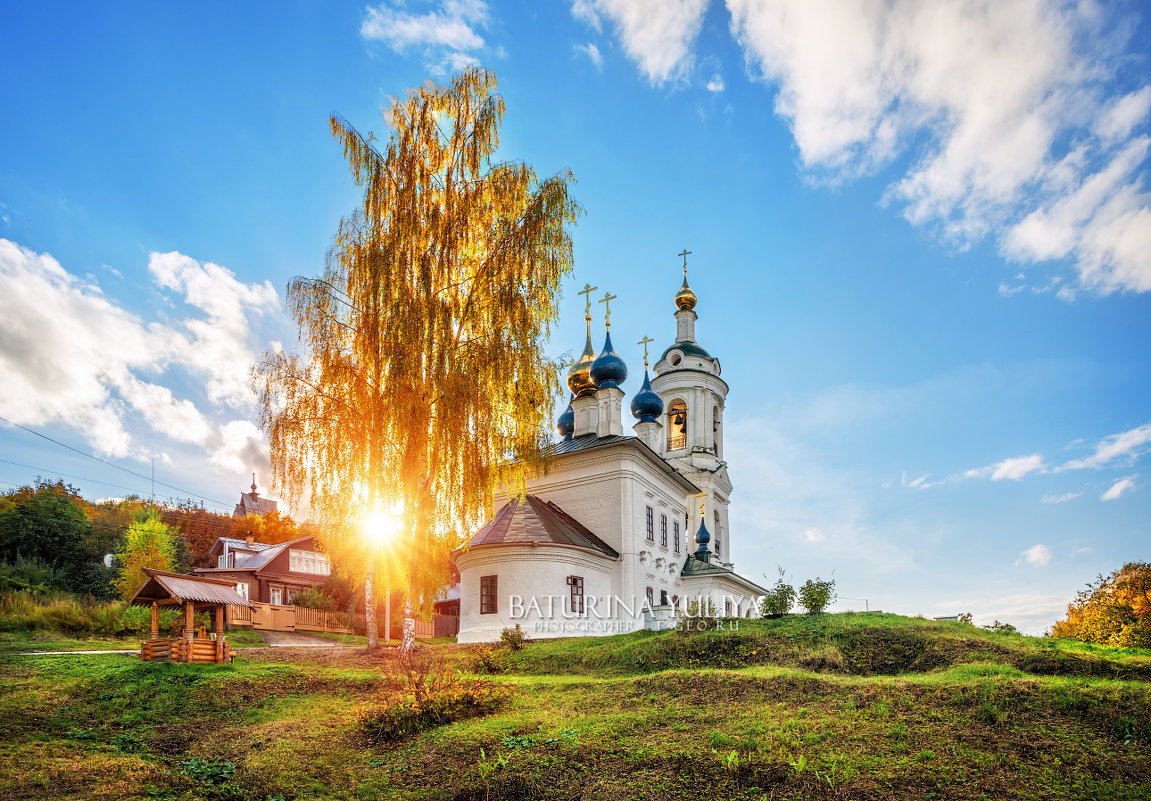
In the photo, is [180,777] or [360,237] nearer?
[180,777]

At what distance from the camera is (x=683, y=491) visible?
113ft

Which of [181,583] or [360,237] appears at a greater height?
[360,237]

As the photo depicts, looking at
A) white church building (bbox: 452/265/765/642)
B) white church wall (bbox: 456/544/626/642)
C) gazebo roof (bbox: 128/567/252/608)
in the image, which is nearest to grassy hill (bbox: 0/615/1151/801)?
gazebo roof (bbox: 128/567/252/608)

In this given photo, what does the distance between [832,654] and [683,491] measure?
71.1 feet

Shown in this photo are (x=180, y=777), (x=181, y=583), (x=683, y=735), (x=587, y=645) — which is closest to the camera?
(x=180, y=777)

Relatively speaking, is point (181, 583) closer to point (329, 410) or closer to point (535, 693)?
point (329, 410)

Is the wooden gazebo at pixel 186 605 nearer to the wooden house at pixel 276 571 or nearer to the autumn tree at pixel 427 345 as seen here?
the autumn tree at pixel 427 345

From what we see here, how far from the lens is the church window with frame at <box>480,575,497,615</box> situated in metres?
23.8

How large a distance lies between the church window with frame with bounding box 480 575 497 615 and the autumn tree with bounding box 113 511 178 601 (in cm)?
2693

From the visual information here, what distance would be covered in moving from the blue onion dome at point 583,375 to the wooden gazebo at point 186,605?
18.8 meters

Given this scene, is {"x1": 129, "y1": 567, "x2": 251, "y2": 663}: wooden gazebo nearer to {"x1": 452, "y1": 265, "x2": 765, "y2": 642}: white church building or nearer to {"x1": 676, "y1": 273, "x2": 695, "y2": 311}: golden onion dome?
{"x1": 452, "y1": 265, "x2": 765, "y2": 642}: white church building

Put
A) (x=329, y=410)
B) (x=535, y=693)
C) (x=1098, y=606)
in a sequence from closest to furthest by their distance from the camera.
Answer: (x=535, y=693)
(x=1098, y=606)
(x=329, y=410)

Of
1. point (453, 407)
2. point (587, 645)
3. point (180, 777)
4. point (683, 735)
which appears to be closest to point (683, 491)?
point (587, 645)

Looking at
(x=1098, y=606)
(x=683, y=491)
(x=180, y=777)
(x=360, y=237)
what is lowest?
(x=180, y=777)
